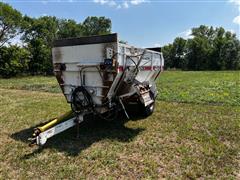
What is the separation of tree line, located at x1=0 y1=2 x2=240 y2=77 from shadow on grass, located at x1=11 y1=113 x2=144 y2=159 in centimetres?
2431

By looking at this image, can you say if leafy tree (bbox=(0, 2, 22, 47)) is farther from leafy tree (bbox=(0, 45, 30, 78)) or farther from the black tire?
the black tire

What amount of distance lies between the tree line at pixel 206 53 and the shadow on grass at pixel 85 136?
51739 millimetres

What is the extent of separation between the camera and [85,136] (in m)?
5.19

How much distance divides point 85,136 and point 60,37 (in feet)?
138

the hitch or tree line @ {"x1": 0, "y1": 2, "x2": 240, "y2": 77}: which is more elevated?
tree line @ {"x1": 0, "y1": 2, "x2": 240, "y2": 77}

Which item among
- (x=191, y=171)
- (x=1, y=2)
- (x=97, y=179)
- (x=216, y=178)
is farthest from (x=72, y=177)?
(x=1, y=2)

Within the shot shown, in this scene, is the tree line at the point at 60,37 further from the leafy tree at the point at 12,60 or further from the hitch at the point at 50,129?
the hitch at the point at 50,129

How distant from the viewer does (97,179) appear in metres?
3.44

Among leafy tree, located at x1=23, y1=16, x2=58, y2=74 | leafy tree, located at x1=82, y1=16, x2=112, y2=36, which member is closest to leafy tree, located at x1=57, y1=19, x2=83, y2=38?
leafy tree, located at x1=82, y1=16, x2=112, y2=36

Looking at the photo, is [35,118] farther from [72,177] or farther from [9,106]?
[72,177]

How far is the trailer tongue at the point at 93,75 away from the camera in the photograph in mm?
4551

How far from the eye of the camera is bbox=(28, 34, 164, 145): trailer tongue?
455cm

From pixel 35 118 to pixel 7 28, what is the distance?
27.2 m

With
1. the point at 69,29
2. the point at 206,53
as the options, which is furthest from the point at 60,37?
the point at 206,53
